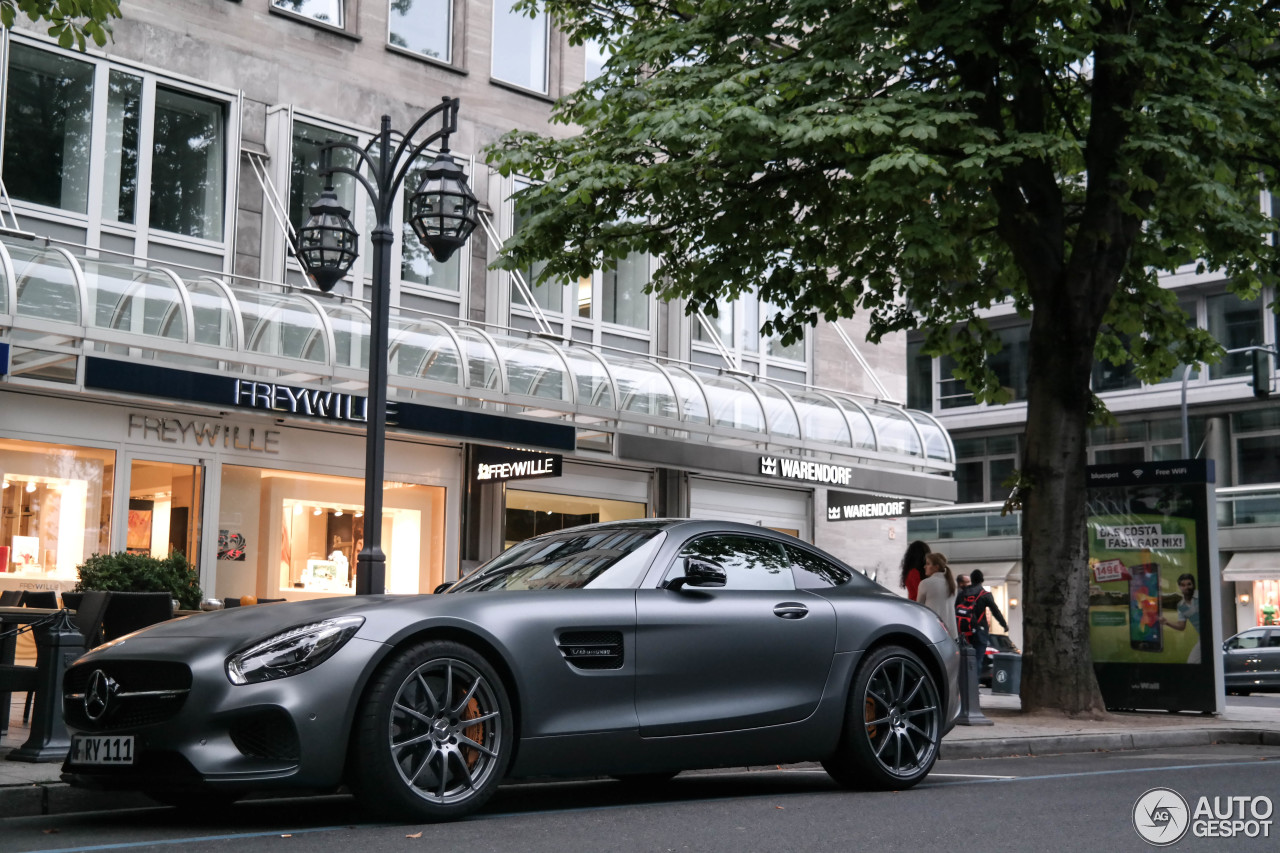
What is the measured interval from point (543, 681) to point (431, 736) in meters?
0.62

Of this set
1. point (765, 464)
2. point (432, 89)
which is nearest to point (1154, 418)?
point (765, 464)

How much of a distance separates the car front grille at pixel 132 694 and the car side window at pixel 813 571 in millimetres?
3513

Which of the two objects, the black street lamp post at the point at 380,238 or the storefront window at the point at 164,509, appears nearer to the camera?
the black street lamp post at the point at 380,238

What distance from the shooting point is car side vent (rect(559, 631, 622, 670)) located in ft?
22.4

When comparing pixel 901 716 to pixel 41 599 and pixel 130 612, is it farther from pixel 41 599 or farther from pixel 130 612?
→ pixel 41 599

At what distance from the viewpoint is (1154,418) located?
4919 centimetres

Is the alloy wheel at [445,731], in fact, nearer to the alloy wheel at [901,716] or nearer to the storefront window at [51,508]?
the alloy wheel at [901,716]

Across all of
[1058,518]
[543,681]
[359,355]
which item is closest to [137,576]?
[359,355]

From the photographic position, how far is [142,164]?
1861cm

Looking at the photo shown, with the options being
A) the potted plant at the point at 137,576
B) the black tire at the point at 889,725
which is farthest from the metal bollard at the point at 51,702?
the potted plant at the point at 137,576

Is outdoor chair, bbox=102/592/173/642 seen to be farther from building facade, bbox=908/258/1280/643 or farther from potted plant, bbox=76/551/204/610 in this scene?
building facade, bbox=908/258/1280/643

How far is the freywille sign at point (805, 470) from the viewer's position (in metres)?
22.9

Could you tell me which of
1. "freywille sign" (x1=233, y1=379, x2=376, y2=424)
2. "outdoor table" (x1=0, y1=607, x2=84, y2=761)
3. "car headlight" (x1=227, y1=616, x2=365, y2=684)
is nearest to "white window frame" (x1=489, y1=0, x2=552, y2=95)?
"freywille sign" (x1=233, y1=379, x2=376, y2=424)

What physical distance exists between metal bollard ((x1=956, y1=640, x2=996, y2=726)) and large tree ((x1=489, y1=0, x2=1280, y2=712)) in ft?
3.81
